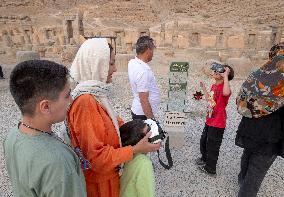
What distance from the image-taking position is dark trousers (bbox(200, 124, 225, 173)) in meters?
3.37

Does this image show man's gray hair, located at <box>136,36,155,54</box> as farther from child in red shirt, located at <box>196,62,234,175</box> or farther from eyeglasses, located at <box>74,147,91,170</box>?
eyeglasses, located at <box>74,147,91,170</box>

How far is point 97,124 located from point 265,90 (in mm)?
1579

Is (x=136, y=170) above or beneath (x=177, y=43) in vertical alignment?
above

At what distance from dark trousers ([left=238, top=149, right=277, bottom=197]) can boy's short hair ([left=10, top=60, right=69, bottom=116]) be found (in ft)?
7.17

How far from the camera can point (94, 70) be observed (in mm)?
1785

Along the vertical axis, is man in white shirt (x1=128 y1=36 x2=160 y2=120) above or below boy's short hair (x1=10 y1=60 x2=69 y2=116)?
below

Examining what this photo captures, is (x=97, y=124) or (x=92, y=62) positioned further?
(x=92, y=62)

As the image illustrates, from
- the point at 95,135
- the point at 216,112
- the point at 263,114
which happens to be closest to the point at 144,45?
the point at 216,112

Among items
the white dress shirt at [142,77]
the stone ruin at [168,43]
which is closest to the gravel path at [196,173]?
the white dress shirt at [142,77]

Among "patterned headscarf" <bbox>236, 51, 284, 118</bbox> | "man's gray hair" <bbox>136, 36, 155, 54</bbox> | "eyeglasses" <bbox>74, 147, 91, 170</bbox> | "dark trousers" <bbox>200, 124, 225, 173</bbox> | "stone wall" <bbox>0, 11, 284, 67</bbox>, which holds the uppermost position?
"man's gray hair" <bbox>136, 36, 155, 54</bbox>

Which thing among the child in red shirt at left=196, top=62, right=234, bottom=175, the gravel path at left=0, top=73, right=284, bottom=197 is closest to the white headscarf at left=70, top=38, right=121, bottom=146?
the child in red shirt at left=196, top=62, right=234, bottom=175

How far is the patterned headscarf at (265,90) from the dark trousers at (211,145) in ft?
2.91

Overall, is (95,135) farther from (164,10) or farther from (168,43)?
(164,10)

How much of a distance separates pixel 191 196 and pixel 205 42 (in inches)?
406
